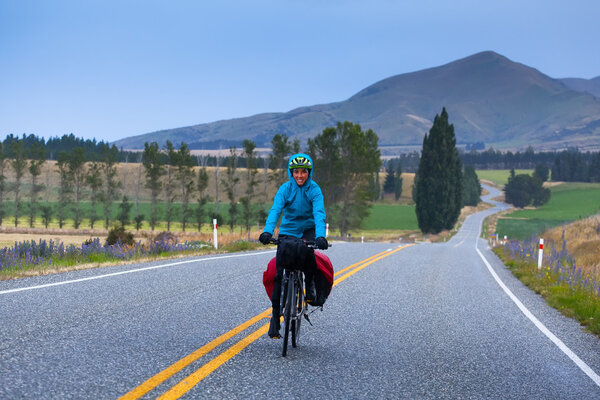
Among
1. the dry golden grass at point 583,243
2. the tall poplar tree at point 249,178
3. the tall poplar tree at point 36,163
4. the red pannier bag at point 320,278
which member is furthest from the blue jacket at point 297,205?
the tall poplar tree at point 36,163

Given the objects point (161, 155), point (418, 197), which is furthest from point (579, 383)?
point (161, 155)

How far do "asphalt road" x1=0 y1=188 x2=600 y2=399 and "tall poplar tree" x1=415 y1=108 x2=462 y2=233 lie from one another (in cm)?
6152

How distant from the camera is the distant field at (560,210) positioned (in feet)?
327

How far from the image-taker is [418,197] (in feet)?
244

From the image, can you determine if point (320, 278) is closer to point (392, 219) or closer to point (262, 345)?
point (262, 345)

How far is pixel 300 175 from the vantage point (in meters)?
6.55

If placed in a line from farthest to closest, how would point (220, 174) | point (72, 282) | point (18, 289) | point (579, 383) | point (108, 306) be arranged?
point (220, 174) → point (72, 282) → point (18, 289) → point (108, 306) → point (579, 383)

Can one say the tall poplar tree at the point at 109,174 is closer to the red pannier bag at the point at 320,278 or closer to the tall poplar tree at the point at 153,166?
the tall poplar tree at the point at 153,166

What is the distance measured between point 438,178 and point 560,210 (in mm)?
76228

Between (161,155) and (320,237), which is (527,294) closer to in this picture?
(320,237)

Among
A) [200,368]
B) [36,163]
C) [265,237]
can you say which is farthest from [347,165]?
[200,368]

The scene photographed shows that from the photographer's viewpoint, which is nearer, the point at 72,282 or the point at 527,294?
the point at 72,282

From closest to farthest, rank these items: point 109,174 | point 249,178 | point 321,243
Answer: point 321,243 → point 249,178 → point 109,174

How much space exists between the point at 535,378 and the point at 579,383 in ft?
1.28
